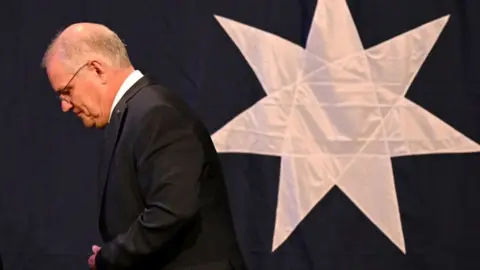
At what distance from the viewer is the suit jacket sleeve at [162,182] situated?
3.85 ft

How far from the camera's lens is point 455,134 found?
6.87 feet

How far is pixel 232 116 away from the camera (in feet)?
6.88

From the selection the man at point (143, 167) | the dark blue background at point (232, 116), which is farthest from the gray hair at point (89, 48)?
the dark blue background at point (232, 116)

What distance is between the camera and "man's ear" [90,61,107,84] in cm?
129

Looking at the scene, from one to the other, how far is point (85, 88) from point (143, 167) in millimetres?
205

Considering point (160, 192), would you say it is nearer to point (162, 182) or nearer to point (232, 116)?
point (162, 182)

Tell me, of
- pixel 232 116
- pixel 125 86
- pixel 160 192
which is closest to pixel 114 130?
pixel 125 86

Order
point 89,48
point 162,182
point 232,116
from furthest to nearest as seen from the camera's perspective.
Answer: point 232,116 → point 89,48 → point 162,182

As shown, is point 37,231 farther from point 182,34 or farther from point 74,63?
point 74,63

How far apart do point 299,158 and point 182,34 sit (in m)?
0.47

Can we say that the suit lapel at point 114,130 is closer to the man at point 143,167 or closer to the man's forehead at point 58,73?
the man at point 143,167

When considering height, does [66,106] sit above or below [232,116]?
above

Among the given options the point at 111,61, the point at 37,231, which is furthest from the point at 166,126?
the point at 37,231

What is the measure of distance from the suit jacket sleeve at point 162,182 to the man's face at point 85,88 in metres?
0.14
